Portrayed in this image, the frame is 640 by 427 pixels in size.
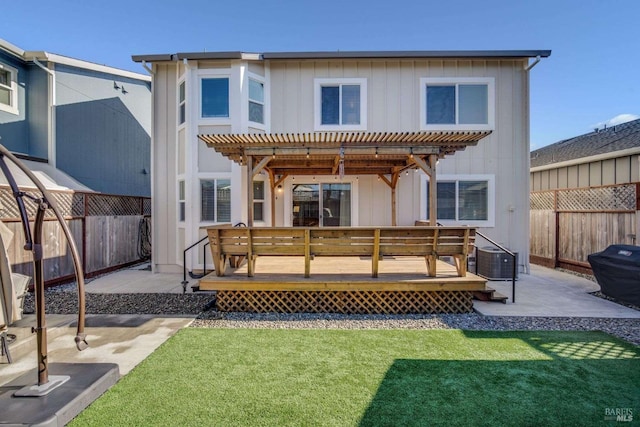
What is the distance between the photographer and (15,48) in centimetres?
900

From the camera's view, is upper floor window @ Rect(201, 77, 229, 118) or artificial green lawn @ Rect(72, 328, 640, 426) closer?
artificial green lawn @ Rect(72, 328, 640, 426)

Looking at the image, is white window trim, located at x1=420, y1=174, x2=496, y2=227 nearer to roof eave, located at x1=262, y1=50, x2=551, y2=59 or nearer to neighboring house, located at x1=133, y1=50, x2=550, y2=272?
Answer: neighboring house, located at x1=133, y1=50, x2=550, y2=272

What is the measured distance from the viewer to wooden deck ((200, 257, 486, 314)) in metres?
5.14

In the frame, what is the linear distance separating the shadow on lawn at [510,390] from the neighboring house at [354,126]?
5.14 m

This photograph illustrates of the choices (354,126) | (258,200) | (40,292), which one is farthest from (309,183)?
(40,292)

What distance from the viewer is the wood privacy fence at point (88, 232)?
20.8 ft

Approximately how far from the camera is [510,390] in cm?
289

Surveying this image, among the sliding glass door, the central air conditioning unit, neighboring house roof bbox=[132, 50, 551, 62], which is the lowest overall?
the central air conditioning unit

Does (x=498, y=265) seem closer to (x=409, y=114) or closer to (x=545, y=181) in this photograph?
(x=409, y=114)

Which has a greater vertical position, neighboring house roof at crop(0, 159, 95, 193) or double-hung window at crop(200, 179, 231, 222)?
neighboring house roof at crop(0, 159, 95, 193)

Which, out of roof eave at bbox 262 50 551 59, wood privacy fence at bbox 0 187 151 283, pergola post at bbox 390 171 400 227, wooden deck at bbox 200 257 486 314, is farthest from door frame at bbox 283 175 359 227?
wood privacy fence at bbox 0 187 151 283

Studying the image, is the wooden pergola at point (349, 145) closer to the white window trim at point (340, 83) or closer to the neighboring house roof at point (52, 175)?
the white window trim at point (340, 83)

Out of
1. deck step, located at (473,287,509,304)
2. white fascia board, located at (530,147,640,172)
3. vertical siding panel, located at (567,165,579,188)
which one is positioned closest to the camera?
deck step, located at (473,287,509,304)

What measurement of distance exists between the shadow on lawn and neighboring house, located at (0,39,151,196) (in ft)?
39.3
